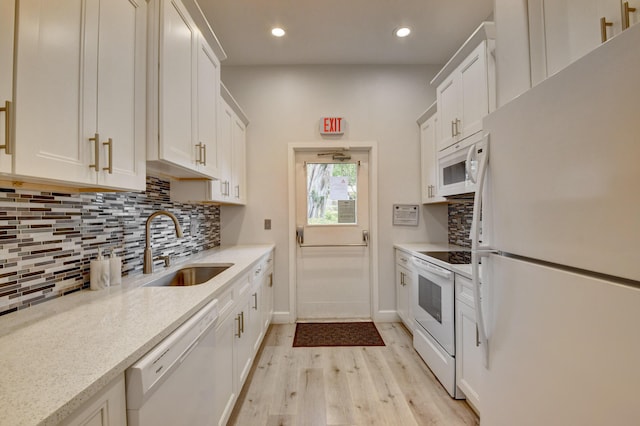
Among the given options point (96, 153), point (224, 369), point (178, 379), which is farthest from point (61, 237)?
point (224, 369)

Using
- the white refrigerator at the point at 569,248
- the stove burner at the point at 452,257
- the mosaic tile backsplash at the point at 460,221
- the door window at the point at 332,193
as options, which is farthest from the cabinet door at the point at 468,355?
the door window at the point at 332,193

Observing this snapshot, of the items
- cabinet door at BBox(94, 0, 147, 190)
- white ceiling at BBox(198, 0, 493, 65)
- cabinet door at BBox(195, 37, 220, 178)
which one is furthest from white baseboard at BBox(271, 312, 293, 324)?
white ceiling at BBox(198, 0, 493, 65)

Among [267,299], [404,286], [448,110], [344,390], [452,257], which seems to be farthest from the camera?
[404,286]

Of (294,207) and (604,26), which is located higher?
(604,26)

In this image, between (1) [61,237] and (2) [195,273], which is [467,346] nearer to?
(2) [195,273]

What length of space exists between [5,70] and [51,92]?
12cm

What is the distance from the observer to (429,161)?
287cm

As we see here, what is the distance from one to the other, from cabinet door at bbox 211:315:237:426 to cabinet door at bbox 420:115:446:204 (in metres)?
2.18

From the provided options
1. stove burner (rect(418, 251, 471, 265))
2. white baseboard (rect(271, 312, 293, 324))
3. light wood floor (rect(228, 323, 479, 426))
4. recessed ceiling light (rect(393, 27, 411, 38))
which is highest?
recessed ceiling light (rect(393, 27, 411, 38))

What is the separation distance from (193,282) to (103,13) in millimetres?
1521

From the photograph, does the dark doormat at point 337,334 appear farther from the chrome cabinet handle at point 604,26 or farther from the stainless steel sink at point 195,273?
the chrome cabinet handle at point 604,26

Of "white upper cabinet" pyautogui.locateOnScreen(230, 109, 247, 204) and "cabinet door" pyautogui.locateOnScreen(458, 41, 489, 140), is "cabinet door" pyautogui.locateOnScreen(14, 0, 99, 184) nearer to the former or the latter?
"white upper cabinet" pyautogui.locateOnScreen(230, 109, 247, 204)

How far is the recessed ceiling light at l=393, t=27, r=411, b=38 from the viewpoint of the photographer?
8.31 ft

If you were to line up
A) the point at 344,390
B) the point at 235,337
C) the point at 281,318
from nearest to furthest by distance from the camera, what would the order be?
the point at 235,337, the point at 344,390, the point at 281,318
